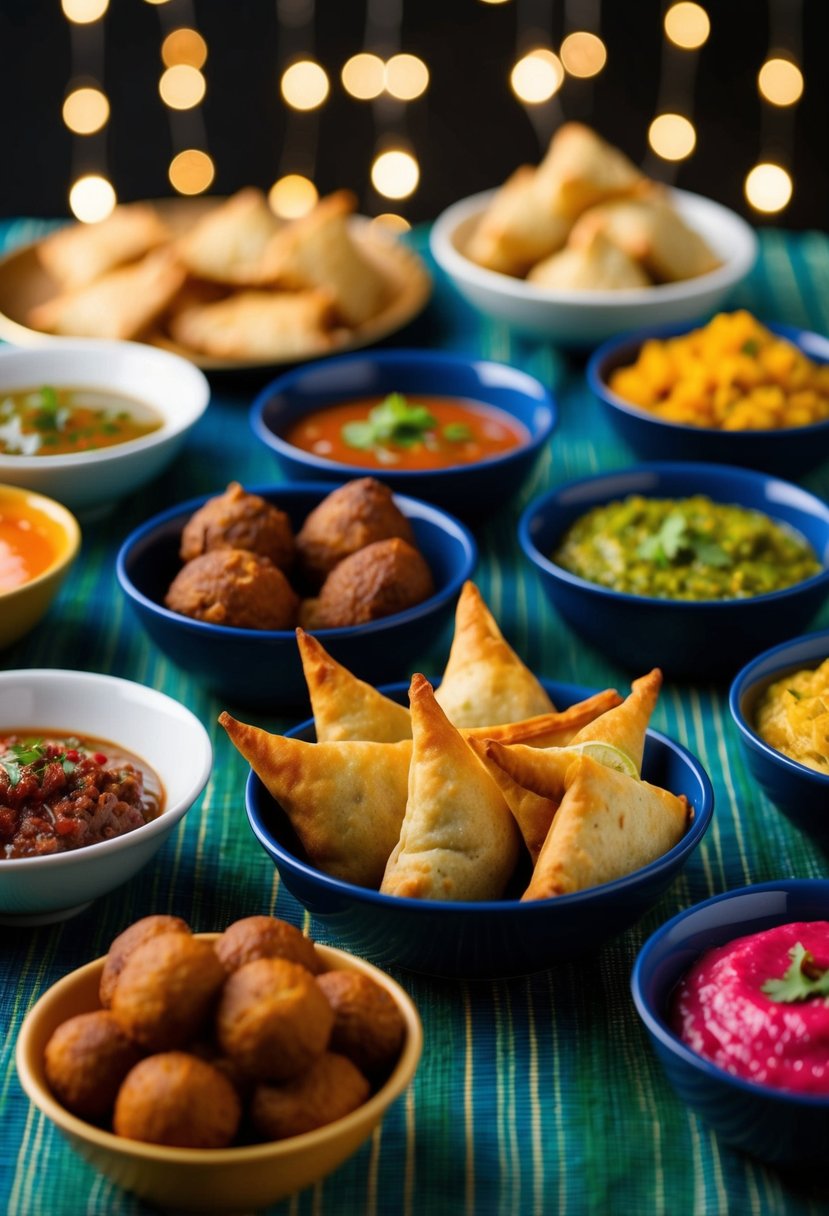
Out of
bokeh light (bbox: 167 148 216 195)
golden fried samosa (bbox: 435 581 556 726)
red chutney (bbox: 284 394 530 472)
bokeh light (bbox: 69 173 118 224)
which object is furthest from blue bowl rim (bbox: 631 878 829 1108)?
bokeh light (bbox: 167 148 216 195)

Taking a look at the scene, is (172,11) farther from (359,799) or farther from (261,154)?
(359,799)

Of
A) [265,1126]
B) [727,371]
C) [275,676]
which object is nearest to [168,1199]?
[265,1126]

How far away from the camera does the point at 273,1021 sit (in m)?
1.64

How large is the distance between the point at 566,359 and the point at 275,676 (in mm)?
2111

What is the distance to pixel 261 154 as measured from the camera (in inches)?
287

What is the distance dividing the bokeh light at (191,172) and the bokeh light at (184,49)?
0.44 m

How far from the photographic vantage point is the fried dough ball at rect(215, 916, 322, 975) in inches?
69.9

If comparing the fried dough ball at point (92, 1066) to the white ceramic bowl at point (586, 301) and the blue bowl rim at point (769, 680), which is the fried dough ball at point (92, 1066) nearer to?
the blue bowl rim at point (769, 680)

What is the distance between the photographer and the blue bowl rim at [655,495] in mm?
2871

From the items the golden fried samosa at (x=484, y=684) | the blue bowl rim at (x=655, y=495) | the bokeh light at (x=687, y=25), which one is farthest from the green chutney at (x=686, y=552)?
the bokeh light at (x=687, y=25)

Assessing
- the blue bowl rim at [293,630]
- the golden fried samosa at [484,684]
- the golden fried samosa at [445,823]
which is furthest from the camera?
the blue bowl rim at [293,630]

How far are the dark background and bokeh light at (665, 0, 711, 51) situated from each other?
55 mm

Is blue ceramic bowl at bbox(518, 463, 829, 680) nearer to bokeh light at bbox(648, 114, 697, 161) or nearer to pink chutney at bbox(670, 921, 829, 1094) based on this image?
pink chutney at bbox(670, 921, 829, 1094)

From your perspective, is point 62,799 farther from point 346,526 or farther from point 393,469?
point 393,469
